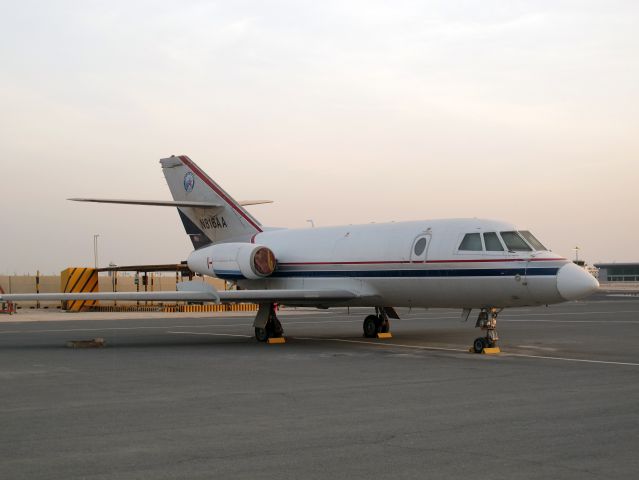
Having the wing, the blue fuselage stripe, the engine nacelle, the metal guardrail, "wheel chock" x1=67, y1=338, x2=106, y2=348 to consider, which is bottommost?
the metal guardrail

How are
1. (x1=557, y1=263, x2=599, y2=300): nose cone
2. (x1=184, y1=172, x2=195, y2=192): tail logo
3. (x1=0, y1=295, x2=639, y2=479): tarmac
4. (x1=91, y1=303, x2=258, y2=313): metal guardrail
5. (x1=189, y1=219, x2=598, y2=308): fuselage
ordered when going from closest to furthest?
(x1=0, y1=295, x2=639, y2=479): tarmac < (x1=557, y1=263, x2=599, y2=300): nose cone < (x1=189, y1=219, x2=598, y2=308): fuselage < (x1=184, y1=172, x2=195, y2=192): tail logo < (x1=91, y1=303, x2=258, y2=313): metal guardrail

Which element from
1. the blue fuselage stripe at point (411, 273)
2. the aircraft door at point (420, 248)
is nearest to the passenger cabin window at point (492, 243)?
the blue fuselage stripe at point (411, 273)

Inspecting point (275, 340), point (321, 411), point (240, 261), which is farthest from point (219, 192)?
point (321, 411)

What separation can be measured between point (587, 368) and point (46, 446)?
9946 millimetres

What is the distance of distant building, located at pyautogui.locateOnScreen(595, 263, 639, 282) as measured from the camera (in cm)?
12721

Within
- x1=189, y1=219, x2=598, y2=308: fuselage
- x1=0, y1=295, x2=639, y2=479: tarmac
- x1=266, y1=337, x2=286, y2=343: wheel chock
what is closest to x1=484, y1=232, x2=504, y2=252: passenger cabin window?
x1=189, y1=219, x2=598, y2=308: fuselage

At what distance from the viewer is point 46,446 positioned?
27.2ft

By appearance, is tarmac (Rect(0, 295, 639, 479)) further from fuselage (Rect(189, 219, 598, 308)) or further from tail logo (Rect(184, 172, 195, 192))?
tail logo (Rect(184, 172, 195, 192))

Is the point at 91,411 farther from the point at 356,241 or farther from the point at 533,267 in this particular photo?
the point at 356,241

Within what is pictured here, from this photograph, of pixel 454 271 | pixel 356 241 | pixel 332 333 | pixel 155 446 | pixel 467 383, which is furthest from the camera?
pixel 332 333

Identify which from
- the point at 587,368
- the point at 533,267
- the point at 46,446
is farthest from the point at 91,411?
the point at 533,267

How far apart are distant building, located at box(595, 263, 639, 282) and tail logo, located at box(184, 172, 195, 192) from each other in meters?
107

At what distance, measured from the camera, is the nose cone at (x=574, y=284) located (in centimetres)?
1770

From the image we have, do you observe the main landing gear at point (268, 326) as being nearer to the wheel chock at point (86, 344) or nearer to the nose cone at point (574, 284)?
the wheel chock at point (86, 344)
